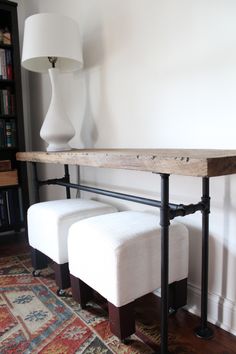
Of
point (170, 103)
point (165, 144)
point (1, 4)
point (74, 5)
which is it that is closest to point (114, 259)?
point (165, 144)

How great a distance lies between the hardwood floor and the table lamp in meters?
0.93

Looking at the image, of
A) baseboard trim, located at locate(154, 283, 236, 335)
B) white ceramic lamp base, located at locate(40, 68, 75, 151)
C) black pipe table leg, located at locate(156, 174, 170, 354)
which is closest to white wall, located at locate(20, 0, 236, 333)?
baseboard trim, located at locate(154, 283, 236, 335)

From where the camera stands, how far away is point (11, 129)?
7.10 feet

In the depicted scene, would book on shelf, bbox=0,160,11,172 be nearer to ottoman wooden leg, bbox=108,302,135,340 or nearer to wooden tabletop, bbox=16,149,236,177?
wooden tabletop, bbox=16,149,236,177

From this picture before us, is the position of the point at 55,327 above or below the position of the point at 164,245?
below

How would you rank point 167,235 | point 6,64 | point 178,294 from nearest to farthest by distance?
point 167,235 < point 178,294 < point 6,64

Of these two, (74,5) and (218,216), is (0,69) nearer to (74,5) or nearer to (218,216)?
(74,5)

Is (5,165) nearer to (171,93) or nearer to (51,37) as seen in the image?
(51,37)

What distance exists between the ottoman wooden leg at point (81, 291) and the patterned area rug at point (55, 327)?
4 centimetres

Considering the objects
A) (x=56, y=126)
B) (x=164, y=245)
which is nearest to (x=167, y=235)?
(x=164, y=245)

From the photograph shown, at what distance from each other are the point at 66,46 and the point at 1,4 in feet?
2.93

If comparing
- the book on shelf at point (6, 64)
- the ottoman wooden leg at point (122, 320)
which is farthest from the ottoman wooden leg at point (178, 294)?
the book on shelf at point (6, 64)

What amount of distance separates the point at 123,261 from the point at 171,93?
751mm

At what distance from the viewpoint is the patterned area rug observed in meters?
1.01
